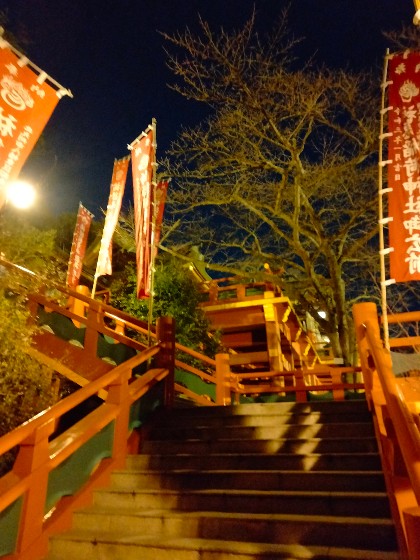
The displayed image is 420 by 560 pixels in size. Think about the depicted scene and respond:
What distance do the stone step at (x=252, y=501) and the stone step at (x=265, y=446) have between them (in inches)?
34.7

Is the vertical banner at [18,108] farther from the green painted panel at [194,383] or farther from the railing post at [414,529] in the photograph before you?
the railing post at [414,529]

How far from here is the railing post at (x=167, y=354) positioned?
7.36m

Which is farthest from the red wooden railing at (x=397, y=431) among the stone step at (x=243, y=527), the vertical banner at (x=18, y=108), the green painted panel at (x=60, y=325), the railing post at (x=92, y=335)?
the green painted panel at (x=60, y=325)

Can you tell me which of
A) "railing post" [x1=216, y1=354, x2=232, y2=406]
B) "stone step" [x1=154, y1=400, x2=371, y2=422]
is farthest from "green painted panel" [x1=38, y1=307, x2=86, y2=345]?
"railing post" [x1=216, y1=354, x2=232, y2=406]

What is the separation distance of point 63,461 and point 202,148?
12.4 m

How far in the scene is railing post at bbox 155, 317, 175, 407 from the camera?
7.36 meters

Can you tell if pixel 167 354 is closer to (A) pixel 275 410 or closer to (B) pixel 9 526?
(A) pixel 275 410

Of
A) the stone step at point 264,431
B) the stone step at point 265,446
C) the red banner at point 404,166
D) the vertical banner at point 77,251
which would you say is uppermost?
the vertical banner at point 77,251

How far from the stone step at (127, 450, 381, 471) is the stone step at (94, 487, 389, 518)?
0.53m

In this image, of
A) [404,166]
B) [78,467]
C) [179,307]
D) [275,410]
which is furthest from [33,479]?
[179,307]

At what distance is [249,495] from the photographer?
457 cm

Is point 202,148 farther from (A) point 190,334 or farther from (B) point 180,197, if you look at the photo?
(A) point 190,334

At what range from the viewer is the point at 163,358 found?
748 centimetres

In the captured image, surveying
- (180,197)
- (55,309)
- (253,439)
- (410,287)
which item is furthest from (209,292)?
(253,439)
